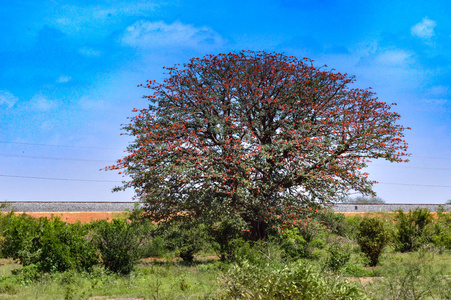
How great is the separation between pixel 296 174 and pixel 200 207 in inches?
131

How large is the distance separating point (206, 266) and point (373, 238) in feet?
19.3

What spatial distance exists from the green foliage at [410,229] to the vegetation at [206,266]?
0.20ft

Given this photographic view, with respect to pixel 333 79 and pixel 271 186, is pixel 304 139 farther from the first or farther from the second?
pixel 333 79

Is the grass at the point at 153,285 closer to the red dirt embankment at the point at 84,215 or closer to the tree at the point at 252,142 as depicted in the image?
the tree at the point at 252,142

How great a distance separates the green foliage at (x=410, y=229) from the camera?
60.0 feet

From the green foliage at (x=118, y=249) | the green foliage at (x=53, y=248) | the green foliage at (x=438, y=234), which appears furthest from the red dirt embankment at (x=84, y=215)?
the green foliage at (x=438, y=234)

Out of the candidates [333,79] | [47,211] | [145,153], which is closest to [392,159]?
[333,79]

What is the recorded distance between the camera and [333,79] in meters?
14.8

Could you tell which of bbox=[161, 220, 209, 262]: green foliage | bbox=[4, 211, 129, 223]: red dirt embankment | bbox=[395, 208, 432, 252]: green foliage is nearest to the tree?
bbox=[161, 220, 209, 262]: green foliage

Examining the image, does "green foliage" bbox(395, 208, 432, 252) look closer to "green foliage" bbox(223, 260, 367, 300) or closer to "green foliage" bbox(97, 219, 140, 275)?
"green foliage" bbox(97, 219, 140, 275)

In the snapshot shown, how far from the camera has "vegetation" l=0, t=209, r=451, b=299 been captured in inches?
209

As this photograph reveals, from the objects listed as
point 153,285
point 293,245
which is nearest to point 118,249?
point 153,285

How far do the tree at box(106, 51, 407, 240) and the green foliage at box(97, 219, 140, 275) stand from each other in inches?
78.7

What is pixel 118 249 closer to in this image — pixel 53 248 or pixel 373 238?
pixel 53 248
